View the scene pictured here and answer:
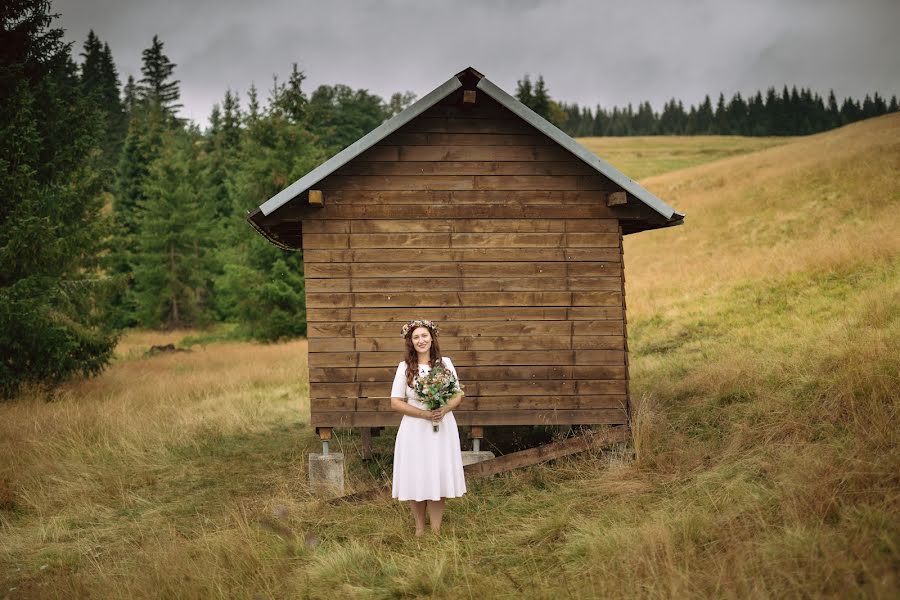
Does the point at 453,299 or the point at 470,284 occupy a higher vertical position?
the point at 470,284

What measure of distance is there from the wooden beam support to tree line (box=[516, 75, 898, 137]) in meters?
93.5

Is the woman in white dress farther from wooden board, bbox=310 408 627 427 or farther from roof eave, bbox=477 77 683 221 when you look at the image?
roof eave, bbox=477 77 683 221

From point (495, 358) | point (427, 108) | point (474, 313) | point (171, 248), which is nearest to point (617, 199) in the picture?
point (474, 313)

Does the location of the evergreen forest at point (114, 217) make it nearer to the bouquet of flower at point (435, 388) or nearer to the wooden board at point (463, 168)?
the wooden board at point (463, 168)

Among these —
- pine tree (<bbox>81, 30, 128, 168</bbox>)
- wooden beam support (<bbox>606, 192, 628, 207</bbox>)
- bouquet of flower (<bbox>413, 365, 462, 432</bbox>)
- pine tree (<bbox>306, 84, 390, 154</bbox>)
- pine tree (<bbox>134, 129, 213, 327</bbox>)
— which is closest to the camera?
bouquet of flower (<bbox>413, 365, 462, 432</bbox>)

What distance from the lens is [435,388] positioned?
19.2ft

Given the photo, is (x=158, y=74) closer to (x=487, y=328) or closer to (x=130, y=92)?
(x=130, y=92)

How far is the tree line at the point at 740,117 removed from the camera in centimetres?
10938

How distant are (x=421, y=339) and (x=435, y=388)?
49cm

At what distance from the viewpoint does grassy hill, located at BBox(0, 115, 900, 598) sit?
481cm

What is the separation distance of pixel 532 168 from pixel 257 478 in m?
5.89

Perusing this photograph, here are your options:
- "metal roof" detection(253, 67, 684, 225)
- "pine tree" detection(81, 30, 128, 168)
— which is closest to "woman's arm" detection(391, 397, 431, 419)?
"metal roof" detection(253, 67, 684, 225)

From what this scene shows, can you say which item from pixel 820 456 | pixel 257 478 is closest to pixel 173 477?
pixel 257 478

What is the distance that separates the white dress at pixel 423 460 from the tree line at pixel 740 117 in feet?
318
